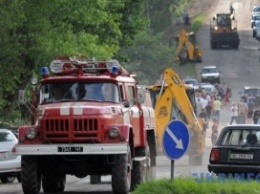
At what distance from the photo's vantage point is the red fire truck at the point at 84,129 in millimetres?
22984

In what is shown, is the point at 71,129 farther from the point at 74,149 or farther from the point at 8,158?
the point at 8,158

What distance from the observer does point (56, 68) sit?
24.5 m

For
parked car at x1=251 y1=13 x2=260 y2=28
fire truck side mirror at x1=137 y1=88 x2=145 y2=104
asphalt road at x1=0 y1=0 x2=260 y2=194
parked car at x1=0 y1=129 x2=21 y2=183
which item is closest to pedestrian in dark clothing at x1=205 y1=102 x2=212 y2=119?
asphalt road at x1=0 y1=0 x2=260 y2=194

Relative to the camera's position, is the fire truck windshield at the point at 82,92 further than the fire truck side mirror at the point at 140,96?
No

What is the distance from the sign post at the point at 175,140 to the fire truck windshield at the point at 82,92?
316 centimetres

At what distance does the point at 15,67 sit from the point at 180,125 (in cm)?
1778

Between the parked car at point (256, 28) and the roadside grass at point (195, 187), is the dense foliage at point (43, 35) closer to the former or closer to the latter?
the roadside grass at point (195, 187)

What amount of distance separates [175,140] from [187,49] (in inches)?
2830

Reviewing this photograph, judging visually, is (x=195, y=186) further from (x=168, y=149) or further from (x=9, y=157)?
Answer: (x=9, y=157)

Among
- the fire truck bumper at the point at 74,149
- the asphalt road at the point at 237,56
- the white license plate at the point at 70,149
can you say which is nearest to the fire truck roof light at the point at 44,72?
the fire truck bumper at the point at 74,149

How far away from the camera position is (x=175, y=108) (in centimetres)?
3944

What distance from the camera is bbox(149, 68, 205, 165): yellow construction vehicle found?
38.7 metres

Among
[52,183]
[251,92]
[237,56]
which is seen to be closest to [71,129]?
[52,183]

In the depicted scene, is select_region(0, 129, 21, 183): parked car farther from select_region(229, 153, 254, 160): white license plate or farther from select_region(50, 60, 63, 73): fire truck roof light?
select_region(229, 153, 254, 160): white license plate
